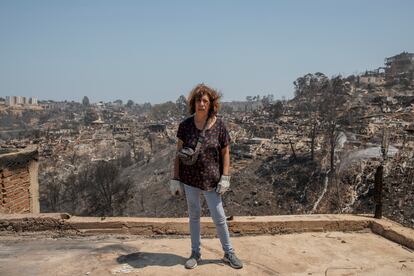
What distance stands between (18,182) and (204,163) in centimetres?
411

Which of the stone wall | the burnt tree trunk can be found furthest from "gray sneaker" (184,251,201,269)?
the stone wall

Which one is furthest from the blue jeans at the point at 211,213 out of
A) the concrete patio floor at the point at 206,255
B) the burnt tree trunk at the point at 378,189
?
the burnt tree trunk at the point at 378,189

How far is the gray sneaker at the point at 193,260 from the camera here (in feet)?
11.0

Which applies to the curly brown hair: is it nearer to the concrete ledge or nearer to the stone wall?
the concrete ledge

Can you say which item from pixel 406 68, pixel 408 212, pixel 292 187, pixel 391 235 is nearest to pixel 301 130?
pixel 292 187

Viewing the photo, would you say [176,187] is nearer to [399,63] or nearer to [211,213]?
[211,213]

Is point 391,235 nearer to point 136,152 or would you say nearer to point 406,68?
point 136,152

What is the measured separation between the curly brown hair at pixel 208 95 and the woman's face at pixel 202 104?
23mm

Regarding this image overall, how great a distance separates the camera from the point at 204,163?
334 centimetres

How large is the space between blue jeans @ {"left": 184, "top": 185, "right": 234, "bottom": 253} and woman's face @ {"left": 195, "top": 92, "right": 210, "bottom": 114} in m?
0.65

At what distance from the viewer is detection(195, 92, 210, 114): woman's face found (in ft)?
10.8

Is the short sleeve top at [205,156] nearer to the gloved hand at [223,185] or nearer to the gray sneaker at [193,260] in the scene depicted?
the gloved hand at [223,185]

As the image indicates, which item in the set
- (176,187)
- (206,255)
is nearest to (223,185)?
(176,187)

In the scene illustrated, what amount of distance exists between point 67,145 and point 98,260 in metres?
52.4
